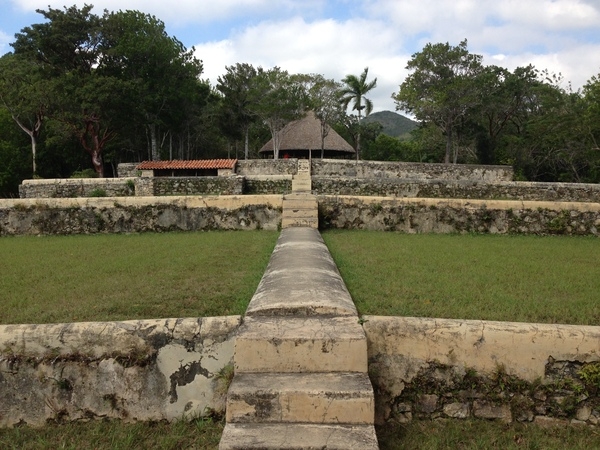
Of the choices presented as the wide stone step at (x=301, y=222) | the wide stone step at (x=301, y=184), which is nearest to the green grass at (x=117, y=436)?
the wide stone step at (x=301, y=222)

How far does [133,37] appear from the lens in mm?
24156

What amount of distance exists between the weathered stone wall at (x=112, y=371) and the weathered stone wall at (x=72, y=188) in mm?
13882

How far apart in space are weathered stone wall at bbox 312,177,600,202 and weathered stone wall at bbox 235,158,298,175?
790 cm

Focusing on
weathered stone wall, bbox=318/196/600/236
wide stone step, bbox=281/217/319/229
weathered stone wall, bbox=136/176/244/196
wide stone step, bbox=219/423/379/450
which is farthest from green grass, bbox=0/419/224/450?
weathered stone wall, bbox=136/176/244/196

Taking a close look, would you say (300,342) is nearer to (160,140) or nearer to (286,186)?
(286,186)

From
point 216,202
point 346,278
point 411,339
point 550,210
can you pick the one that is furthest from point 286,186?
point 411,339

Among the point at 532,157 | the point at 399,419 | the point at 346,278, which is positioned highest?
the point at 532,157

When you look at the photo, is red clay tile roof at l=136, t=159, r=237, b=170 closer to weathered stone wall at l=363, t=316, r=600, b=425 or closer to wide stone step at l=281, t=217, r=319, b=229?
wide stone step at l=281, t=217, r=319, b=229

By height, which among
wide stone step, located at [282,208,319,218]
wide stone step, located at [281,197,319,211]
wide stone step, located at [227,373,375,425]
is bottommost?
wide stone step, located at [227,373,375,425]

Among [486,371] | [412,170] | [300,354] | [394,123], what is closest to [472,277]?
[486,371]

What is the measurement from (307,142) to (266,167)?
8522 millimetres

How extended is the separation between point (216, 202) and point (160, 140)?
86.4 feet

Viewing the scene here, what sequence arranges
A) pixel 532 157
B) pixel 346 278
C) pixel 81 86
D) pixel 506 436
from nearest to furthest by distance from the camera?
pixel 506 436 < pixel 346 278 < pixel 81 86 < pixel 532 157

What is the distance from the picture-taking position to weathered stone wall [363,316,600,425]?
8.46ft
